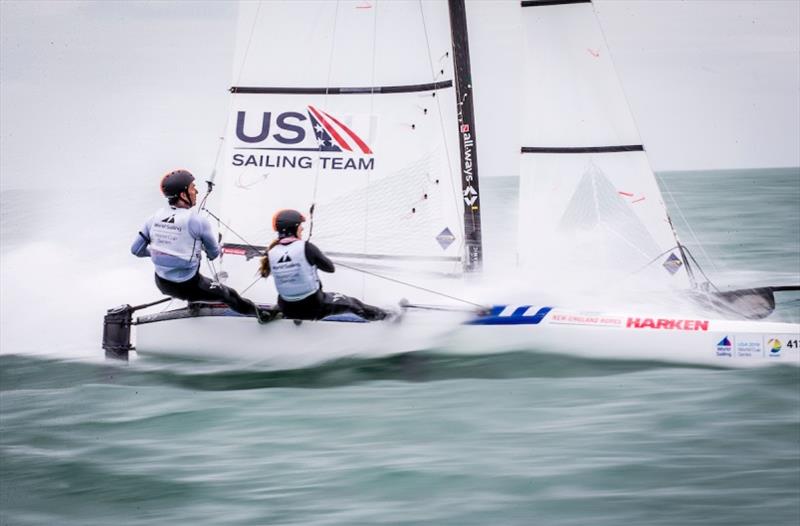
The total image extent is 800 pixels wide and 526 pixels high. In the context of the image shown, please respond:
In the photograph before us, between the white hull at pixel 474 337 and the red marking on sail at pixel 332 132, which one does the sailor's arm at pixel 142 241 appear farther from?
the red marking on sail at pixel 332 132

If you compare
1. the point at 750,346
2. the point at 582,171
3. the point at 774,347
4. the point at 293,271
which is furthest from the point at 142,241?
the point at 774,347

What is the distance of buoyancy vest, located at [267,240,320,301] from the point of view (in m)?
5.96

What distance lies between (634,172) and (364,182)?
1.66 meters

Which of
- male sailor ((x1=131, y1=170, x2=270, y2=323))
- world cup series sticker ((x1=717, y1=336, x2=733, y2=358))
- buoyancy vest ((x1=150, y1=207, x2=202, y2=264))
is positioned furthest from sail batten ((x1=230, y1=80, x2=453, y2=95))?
world cup series sticker ((x1=717, y1=336, x2=733, y2=358))

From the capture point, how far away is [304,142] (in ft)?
22.9

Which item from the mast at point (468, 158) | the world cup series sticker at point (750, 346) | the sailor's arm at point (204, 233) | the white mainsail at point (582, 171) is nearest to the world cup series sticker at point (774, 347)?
the world cup series sticker at point (750, 346)

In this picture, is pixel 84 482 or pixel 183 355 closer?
pixel 84 482

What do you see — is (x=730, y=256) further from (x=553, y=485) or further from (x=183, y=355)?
(x=553, y=485)

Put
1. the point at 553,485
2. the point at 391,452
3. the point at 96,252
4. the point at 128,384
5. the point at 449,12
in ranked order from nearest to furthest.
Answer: the point at 553,485, the point at 391,452, the point at 128,384, the point at 449,12, the point at 96,252

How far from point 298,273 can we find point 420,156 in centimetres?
132

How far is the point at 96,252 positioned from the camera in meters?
10.4

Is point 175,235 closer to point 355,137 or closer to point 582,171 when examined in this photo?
point 355,137

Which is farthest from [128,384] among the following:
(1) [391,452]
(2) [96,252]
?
(2) [96,252]

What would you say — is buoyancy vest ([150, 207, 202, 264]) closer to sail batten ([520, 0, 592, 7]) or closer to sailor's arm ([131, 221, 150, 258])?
sailor's arm ([131, 221, 150, 258])
